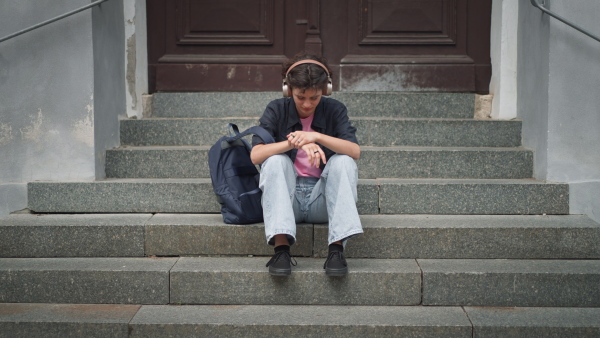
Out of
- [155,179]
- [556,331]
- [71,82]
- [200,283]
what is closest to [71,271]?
[200,283]

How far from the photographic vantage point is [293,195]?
3.62m

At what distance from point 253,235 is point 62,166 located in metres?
1.49

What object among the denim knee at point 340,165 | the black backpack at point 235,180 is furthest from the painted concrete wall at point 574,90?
the black backpack at point 235,180

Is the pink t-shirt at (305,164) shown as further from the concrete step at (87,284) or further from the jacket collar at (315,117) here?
the concrete step at (87,284)

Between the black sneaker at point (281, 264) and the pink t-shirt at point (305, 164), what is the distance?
0.49m

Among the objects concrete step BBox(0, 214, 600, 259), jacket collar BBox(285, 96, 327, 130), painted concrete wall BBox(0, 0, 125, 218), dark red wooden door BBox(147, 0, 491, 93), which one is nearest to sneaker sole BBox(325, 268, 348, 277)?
concrete step BBox(0, 214, 600, 259)

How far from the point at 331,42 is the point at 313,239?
2.20 meters

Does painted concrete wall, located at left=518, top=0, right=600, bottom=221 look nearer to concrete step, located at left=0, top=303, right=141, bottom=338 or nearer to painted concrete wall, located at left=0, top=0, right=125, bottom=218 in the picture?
concrete step, located at left=0, top=303, right=141, bottom=338

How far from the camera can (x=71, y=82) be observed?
4355 millimetres

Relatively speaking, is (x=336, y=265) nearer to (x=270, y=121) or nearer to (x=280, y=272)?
(x=280, y=272)

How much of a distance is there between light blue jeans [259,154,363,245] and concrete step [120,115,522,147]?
4.11 ft

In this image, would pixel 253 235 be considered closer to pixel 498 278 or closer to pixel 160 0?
pixel 498 278

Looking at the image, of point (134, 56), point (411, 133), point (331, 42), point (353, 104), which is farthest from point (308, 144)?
point (134, 56)

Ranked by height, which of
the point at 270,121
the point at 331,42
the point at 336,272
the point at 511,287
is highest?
the point at 331,42
